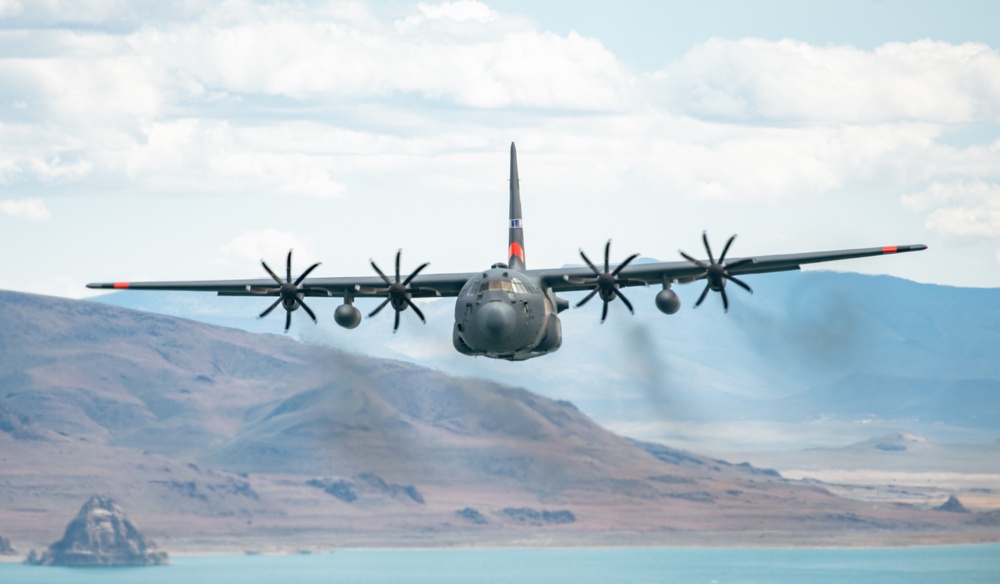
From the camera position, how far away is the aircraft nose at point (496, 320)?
67.4 metres

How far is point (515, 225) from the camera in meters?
86.5

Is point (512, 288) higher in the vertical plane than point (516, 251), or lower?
lower

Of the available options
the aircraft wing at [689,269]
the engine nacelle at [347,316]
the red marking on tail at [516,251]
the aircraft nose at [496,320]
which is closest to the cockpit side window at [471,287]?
the aircraft nose at [496,320]

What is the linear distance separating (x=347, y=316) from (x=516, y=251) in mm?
13952

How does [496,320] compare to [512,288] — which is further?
[512,288]

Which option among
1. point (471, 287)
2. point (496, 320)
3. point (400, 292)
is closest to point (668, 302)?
point (496, 320)

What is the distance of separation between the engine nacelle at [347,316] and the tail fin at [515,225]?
11.3 m

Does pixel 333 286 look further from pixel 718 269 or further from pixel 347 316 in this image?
pixel 718 269

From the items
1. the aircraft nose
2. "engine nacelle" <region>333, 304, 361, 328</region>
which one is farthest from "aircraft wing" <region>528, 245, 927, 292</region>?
"engine nacelle" <region>333, 304, 361, 328</region>

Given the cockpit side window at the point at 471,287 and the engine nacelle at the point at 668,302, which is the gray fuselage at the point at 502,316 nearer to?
the cockpit side window at the point at 471,287

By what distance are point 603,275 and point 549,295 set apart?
2.89m

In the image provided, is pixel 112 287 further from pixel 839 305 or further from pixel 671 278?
pixel 839 305

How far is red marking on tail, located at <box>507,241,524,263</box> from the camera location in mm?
85125

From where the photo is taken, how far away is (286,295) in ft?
251
